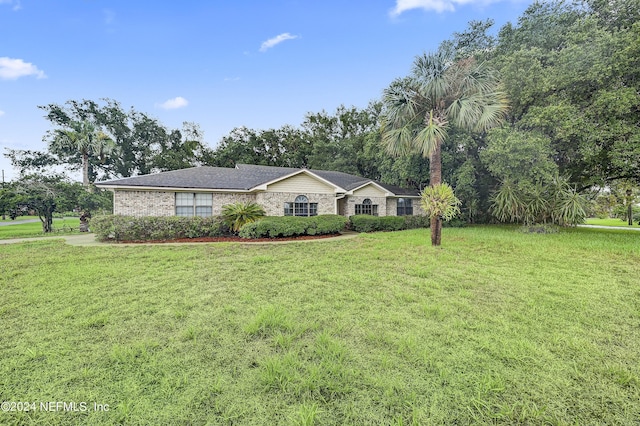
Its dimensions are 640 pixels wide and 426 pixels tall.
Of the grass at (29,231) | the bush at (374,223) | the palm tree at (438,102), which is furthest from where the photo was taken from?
the bush at (374,223)

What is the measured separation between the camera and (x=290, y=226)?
13.1 metres

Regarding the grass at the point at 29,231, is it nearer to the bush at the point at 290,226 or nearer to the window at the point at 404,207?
the bush at the point at 290,226

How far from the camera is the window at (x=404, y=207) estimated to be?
19.6 m

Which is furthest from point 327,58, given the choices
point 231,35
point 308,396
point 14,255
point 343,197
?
point 308,396

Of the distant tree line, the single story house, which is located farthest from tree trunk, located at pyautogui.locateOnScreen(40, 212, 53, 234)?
the single story house

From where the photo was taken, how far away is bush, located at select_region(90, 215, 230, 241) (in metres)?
11.6

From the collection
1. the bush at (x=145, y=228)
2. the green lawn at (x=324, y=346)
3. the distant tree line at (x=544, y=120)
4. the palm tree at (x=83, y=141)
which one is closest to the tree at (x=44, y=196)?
the palm tree at (x=83, y=141)

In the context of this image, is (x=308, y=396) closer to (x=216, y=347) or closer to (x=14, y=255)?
(x=216, y=347)

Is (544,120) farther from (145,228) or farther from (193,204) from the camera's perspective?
(145,228)

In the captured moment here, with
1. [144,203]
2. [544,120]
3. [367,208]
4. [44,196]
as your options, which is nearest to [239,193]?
[144,203]

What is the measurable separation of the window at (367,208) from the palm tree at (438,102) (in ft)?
21.1

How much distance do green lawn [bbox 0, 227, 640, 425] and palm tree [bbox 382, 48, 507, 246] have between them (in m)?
5.72

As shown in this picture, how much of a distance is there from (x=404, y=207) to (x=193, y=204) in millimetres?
14841

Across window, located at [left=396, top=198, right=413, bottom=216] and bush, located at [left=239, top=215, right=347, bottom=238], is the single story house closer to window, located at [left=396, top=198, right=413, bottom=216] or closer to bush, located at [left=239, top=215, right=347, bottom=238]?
window, located at [left=396, top=198, right=413, bottom=216]
